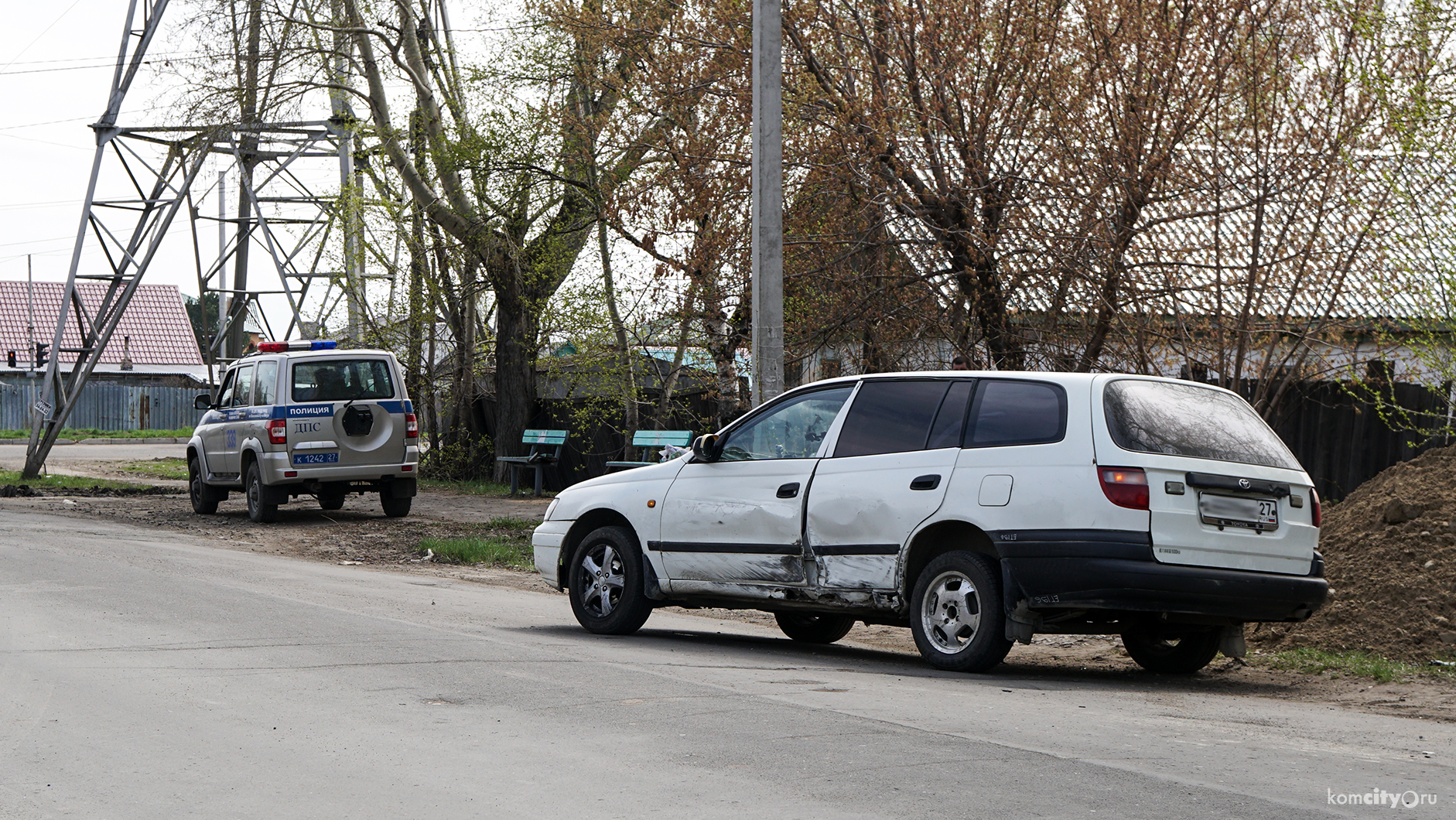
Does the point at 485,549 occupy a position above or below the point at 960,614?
below

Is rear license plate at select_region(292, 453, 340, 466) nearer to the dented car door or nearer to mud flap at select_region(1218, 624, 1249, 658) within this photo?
the dented car door

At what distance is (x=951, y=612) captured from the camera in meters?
7.92

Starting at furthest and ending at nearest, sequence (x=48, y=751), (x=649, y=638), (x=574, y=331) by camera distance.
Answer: (x=574, y=331) → (x=649, y=638) → (x=48, y=751)

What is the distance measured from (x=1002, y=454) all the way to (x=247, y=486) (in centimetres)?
1406

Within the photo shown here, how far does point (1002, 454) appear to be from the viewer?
769cm

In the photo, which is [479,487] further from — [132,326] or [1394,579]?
[132,326]

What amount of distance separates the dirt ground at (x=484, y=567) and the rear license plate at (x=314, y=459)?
2.85 feet

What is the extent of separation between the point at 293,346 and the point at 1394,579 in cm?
1452

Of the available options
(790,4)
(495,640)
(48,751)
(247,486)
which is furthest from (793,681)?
(247,486)

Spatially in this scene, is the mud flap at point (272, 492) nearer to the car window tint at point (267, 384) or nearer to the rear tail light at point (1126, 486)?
the car window tint at point (267, 384)

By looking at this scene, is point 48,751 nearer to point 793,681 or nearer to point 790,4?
point 793,681

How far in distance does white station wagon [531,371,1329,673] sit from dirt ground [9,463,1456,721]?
413mm

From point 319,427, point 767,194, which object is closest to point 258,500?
point 319,427

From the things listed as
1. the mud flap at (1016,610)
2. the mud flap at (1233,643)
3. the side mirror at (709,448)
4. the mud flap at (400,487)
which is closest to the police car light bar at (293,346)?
the mud flap at (400,487)
